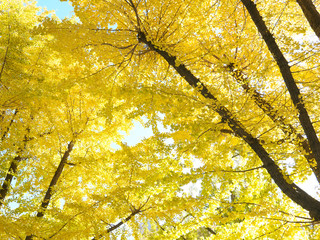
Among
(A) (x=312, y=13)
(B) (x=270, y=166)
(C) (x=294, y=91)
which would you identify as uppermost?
(A) (x=312, y=13)

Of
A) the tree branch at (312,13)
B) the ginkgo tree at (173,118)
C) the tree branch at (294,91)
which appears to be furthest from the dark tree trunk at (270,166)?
the tree branch at (312,13)

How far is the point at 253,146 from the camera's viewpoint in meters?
2.62

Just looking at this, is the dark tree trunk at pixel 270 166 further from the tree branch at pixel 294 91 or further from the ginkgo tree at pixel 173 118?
the tree branch at pixel 294 91

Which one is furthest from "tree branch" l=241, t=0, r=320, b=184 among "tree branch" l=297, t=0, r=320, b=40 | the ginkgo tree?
"tree branch" l=297, t=0, r=320, b=40

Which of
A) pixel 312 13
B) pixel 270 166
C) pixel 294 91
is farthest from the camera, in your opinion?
pixel 270 166

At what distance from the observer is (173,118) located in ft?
8.96

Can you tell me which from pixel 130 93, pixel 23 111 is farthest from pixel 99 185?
pixel 23 111

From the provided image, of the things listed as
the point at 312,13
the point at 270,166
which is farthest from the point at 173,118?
the point at 312,13

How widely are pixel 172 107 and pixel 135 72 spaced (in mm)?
1245

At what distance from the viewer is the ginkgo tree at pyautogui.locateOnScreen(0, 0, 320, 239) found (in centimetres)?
256

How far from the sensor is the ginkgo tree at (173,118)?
8.39 feet

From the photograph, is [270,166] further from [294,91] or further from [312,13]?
[312,13]

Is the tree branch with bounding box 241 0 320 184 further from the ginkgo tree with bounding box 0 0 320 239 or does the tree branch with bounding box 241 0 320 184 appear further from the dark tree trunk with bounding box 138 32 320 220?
the dark tree trunk with bounding box 138 32 320 220

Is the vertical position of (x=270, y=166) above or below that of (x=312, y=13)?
below
